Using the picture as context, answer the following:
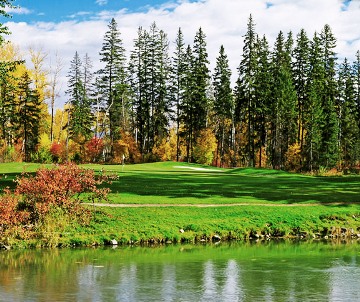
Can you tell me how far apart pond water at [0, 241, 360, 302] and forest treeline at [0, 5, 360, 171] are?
45.9 m

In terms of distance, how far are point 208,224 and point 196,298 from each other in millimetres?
12283

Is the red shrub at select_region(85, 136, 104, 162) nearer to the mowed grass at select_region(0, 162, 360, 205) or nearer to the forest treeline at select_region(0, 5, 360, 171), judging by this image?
the forest treeline at select_region(0, 5, 360, 171)

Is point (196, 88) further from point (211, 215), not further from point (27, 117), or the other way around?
point (211, 215)

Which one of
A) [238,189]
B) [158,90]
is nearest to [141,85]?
[158,90]

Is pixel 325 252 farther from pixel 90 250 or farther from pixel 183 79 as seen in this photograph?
pixel 183 79

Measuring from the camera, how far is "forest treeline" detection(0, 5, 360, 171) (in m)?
69.0

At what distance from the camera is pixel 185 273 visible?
16.1 metres

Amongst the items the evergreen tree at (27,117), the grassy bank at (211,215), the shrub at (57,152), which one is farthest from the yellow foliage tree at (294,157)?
the grassy bank at (211,215)

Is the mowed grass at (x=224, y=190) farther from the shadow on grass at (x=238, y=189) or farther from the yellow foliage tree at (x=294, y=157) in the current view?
the yellow foliage tree at (x=294, y=157)

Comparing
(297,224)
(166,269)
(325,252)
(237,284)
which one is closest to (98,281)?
(166,269)

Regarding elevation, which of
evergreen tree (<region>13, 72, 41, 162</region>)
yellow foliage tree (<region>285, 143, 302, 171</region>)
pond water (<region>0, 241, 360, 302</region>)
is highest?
evergreen tree (<region>13, 72, 41, 162</region>)

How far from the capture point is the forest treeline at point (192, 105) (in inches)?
2717

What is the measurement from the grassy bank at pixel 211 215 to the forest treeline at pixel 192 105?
3456 cm

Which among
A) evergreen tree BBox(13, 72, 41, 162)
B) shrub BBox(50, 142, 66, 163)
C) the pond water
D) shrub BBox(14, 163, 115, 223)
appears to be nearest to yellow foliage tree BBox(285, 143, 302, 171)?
shrub BBox(50, 142, 66, 163)
